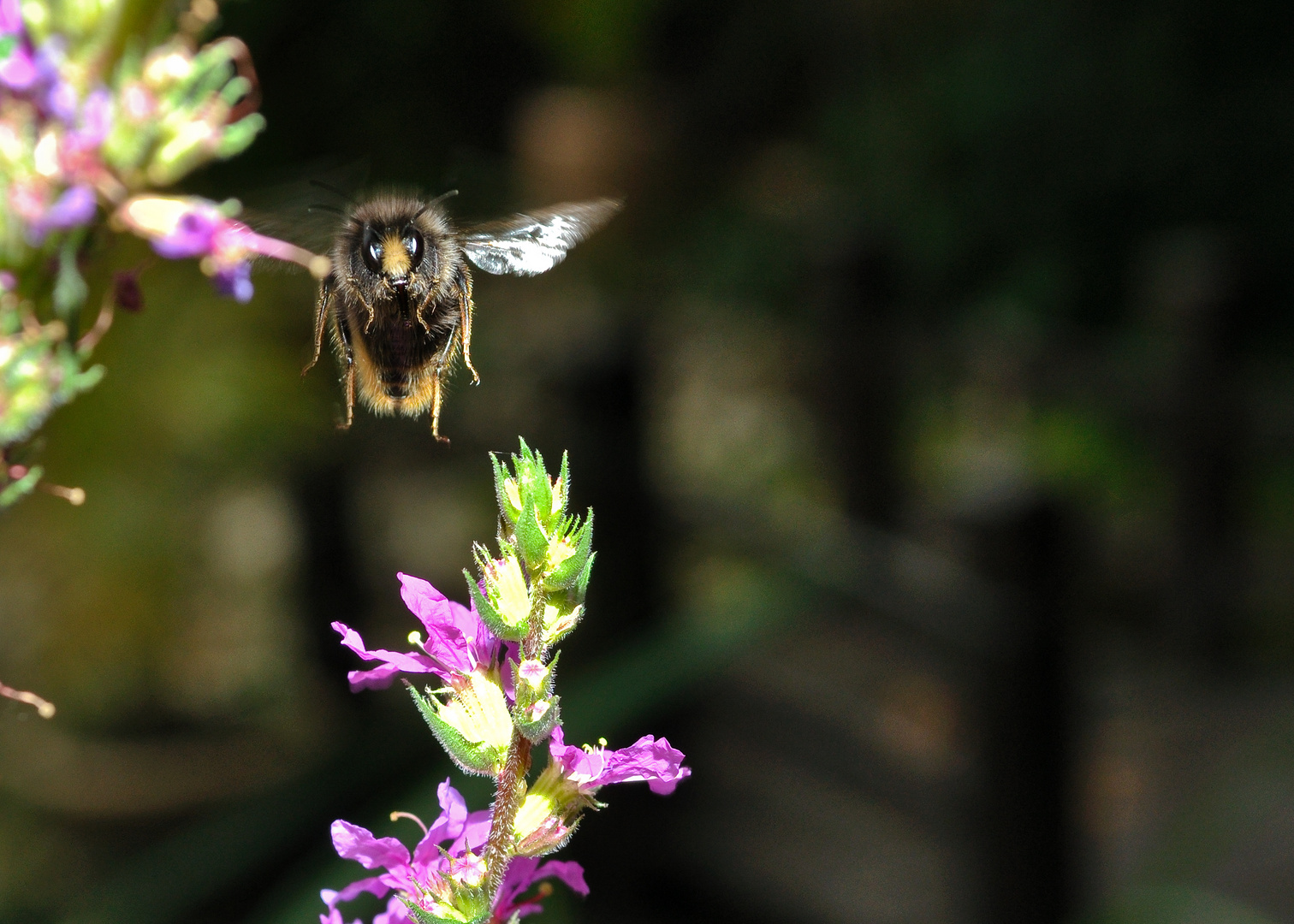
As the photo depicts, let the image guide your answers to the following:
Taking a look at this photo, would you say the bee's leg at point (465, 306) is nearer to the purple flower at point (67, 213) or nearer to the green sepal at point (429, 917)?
the purple flower at point (67, 213)

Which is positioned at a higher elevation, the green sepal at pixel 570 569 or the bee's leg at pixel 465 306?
the bee's leg at pixel 465 306

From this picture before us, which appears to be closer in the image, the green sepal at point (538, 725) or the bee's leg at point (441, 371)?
the green sepal at point (538, 725)

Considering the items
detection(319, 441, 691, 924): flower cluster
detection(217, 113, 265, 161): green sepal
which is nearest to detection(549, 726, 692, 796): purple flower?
detection(319, 441, 691, 924): flower cluster

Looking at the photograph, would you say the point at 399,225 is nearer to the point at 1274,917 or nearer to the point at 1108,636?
the point at 1274,917

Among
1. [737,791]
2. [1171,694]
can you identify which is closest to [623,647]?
[737,791]

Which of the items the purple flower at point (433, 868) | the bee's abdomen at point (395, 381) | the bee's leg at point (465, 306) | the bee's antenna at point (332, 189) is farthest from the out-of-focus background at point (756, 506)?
the purple flower at point (433, 868)

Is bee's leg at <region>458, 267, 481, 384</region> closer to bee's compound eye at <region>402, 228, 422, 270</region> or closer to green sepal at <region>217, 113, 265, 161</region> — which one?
bee's compound eye at <region>402, 228, 422, 270</region>

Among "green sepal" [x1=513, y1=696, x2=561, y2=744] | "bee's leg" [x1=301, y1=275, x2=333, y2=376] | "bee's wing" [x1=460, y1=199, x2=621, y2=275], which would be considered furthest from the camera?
"bee's wing" [x1=460, y1=199, x2=621, y2=275]
